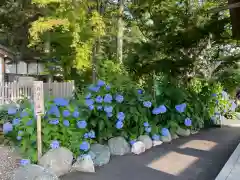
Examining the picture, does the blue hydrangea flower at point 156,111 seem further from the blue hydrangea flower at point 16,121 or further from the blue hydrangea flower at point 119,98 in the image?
the blue hydrangea flower at point 16,121

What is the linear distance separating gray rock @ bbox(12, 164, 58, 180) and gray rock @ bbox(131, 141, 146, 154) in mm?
1772

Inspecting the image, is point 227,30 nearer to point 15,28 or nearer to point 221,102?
point 221,102

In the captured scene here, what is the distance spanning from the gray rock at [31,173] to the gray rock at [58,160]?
0.25 meters

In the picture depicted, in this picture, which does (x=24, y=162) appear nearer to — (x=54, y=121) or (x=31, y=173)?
(x=31, y=173)

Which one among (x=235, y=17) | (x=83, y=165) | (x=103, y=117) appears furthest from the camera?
(x=235, y=17)

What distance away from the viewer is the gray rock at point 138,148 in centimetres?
478

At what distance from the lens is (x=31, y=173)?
3.26m

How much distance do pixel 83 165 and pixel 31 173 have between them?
32.0 inches

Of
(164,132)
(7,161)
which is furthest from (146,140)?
(7,161)

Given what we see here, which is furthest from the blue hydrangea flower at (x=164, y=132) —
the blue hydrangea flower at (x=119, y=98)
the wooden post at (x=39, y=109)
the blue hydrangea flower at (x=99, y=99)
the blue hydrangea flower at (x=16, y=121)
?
the blue hydrangea flower at (x=16, y=121)

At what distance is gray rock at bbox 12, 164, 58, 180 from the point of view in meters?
3.20

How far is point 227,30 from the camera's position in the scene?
8.66 m

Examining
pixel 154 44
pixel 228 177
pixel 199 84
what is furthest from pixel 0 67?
pixel 228 177

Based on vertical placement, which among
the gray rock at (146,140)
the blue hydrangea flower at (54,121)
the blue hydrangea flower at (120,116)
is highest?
the blue hydrangea flower at (54,121)
